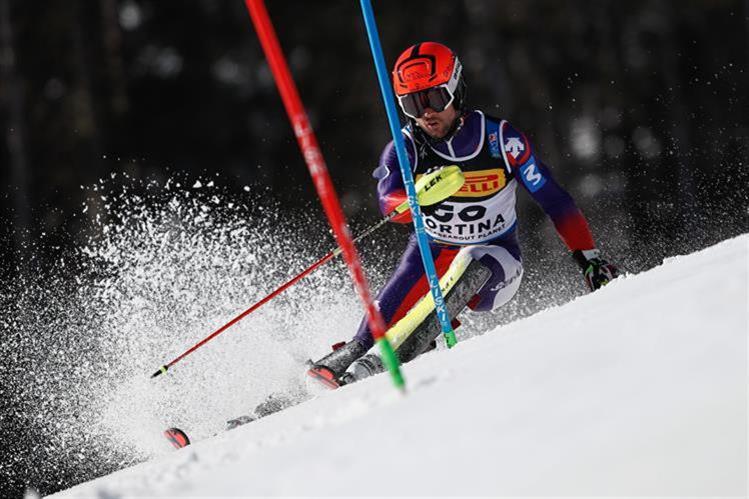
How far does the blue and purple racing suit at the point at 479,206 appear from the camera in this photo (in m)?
5.36

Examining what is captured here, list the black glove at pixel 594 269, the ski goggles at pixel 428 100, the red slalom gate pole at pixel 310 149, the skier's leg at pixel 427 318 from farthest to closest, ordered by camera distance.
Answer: the ski goggles at pixel 428 100
the black glove at pixel 594 269
the skier's leg at pixel 427 318
the red slalom gate pole at pixel 310 149

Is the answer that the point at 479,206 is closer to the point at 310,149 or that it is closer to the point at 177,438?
the point at 177,438

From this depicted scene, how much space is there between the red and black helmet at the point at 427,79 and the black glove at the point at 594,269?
100cm

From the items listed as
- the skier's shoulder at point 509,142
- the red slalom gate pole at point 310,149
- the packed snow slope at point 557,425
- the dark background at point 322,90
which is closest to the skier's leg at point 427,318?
the skier's shoulder at point 509,142

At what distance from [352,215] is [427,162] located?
12868mm

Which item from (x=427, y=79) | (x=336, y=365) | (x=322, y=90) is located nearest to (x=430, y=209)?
(x=427, y=79)

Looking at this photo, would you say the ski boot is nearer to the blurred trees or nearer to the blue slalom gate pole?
the blue slalom gate pole

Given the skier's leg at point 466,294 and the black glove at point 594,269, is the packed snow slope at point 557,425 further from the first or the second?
the black glove at point 594,269

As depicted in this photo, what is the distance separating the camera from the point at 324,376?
4824 millimetres

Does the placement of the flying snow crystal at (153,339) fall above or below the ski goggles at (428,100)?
below

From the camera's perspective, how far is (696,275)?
3066mm

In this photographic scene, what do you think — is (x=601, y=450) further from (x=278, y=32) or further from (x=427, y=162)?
(x=278, y=32)

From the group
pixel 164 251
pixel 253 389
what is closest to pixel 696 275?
pixel 253 389

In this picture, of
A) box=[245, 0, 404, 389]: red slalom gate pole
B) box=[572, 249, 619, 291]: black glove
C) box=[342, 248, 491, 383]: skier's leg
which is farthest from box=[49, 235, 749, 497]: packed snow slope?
box=[572, 249, 619, 291]: black glove
